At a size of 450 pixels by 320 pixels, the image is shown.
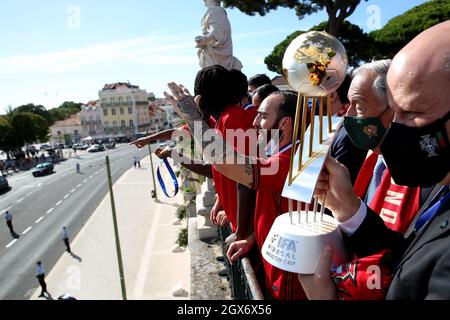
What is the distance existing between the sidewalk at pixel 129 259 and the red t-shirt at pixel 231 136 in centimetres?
830

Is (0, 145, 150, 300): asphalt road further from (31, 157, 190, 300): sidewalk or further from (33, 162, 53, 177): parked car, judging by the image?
(31, 157, 190, 300): sidewalk

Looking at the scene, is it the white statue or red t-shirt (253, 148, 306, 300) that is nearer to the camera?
red t-shirt (253, 148, 306, 300)

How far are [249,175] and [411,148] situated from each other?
90 centimetres

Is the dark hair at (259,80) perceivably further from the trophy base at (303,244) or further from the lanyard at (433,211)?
the lanyard at (433,211)

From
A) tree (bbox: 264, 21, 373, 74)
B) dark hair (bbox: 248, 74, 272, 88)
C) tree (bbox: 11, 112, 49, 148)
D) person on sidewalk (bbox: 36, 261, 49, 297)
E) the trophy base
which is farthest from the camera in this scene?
tree (bbox: 11, 112, 49, 148)

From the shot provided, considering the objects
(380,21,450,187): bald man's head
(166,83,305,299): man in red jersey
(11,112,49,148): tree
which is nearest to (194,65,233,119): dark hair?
(166,83,305,299): man in red jersey

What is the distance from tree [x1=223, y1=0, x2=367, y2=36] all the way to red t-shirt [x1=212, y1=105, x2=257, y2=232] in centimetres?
1521

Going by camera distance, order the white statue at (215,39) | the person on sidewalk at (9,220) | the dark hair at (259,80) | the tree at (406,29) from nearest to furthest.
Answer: the dark hair at (259,80), the white statue at (215,39), the tree at (406,29), the person on sidewalk at (9,220)

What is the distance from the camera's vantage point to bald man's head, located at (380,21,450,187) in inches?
43.3

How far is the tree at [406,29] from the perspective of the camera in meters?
18.7

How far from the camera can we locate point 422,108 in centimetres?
115

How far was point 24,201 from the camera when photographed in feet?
95.0

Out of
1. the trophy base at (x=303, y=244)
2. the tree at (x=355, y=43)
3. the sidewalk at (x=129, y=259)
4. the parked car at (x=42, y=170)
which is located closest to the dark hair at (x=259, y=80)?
the trophy base at (x=303, y=244)
